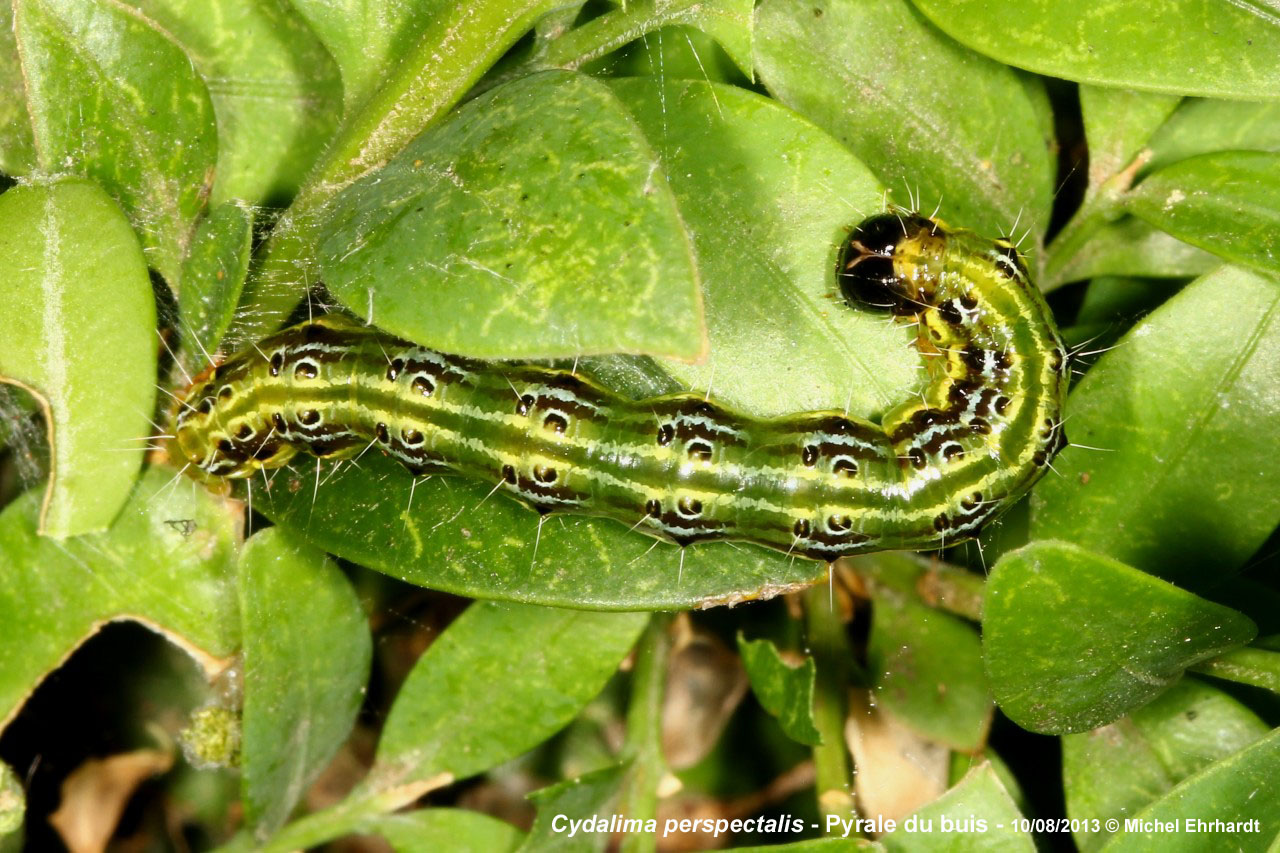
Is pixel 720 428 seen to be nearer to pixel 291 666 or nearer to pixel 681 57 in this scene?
pixel 681 57

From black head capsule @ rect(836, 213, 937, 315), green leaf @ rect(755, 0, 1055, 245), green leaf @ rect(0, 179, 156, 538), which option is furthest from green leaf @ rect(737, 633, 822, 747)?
green leaf @ rect(0, 179, 156, 538)

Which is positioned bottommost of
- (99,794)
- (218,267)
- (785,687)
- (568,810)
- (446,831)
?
(99,794)

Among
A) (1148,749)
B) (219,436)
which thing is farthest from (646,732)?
(219,436)

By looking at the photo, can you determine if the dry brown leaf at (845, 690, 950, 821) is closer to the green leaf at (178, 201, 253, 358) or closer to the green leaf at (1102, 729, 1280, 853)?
the green leaf at (1102, 729, 1280, 853)

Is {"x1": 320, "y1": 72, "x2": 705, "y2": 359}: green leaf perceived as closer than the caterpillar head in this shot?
Yes

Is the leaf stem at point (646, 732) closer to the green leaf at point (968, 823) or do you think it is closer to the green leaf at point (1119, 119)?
the green leaf at point (968, 823)

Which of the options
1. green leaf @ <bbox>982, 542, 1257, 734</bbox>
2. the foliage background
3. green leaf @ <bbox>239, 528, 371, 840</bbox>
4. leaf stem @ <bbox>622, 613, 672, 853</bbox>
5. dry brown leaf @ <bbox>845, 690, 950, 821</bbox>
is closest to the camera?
green leaf @ <bbox>982, 542, 1257, 734</bbox>
